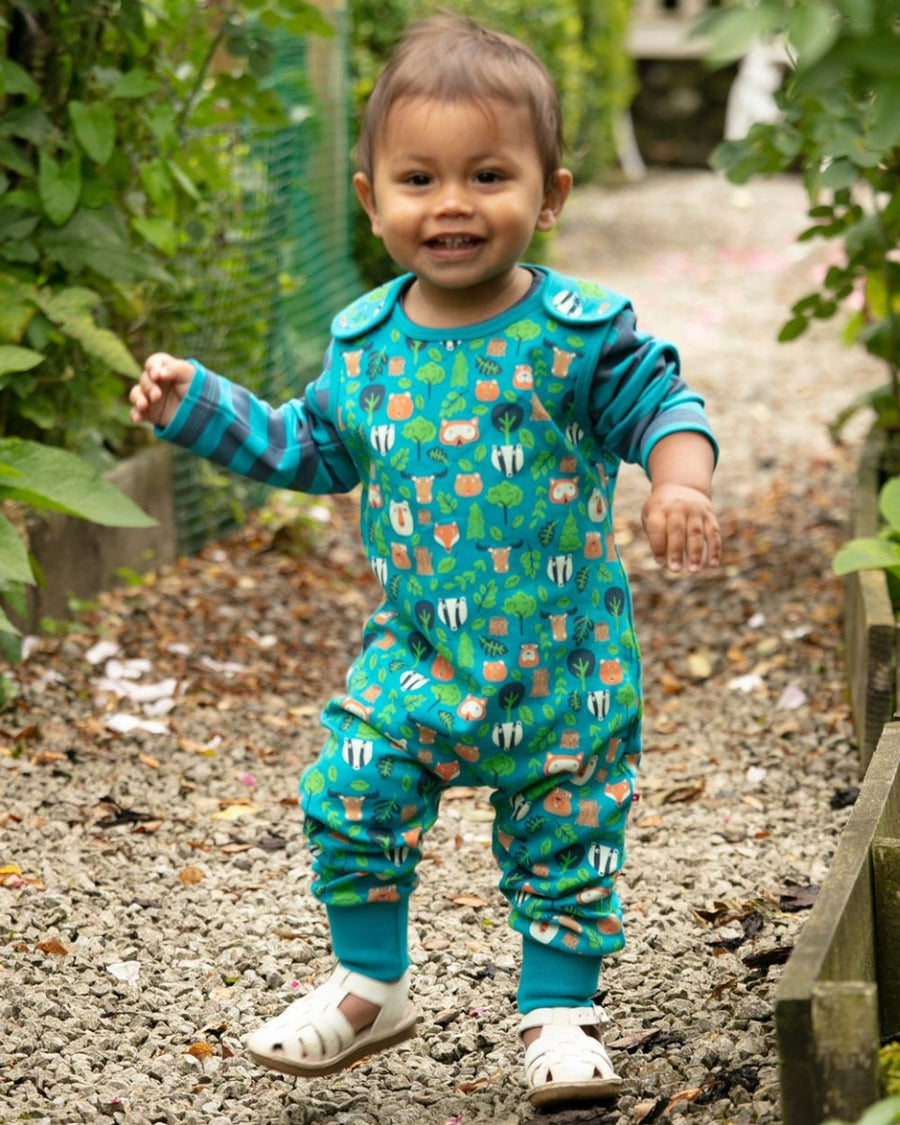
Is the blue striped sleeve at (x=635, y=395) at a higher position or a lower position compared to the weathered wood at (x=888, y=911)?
higher

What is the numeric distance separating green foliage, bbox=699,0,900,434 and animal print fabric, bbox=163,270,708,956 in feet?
1.57

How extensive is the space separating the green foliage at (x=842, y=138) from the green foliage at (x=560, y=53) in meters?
0.53

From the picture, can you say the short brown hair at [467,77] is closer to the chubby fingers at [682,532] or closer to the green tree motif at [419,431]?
the green tree motif at [419,431]

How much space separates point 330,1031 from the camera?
2.40 meters

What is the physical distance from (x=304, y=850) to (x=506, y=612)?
4.01 feet

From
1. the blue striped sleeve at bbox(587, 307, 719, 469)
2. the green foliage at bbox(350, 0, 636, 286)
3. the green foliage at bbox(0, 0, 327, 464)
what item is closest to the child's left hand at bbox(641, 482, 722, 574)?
the blue striped sleeve at bbox(587, 307, 719, 469)

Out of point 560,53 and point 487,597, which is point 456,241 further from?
point 560,53

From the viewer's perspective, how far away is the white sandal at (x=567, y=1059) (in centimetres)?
230

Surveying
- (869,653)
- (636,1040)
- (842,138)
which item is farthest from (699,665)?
(636,1040)

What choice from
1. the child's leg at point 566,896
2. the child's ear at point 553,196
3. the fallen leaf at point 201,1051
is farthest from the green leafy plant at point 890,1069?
the child's ear at point 553,196

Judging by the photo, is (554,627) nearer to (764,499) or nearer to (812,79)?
(812,79)

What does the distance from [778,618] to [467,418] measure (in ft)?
8.29

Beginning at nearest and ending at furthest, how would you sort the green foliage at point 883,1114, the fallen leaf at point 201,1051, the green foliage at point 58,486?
the green foliage at point 883,1114
the fallen leaf at point 201,1051
the green foliage at point 58,486

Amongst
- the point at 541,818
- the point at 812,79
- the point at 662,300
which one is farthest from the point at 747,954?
the point at 662,300
